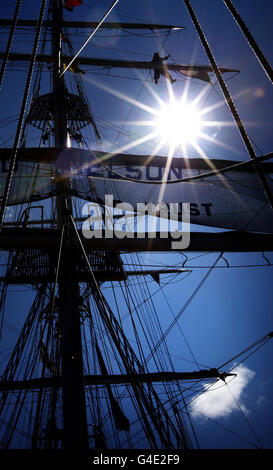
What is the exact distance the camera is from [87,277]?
295 inches

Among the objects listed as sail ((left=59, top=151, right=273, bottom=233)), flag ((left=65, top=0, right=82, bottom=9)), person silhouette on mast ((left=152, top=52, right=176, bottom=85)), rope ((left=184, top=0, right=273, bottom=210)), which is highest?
flag ((left=65, top=0, right=82, bottom=9))

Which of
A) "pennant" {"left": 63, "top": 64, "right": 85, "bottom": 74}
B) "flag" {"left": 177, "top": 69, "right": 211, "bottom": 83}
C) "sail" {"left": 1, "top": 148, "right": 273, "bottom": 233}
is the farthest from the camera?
"flag" {"left": 177, "top": 69, "right": 211, "bottom": 83}

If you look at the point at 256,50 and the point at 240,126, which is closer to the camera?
the point at 256,50

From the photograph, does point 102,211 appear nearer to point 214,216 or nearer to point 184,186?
point 184,186

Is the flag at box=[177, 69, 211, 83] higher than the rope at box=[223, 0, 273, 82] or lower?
higher

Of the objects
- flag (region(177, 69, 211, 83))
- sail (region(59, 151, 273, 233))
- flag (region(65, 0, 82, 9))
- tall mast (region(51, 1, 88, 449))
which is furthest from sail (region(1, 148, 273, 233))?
flag (region(65, 0, 82, 9))

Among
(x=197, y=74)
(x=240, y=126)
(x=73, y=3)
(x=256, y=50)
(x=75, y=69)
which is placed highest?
(x=73, y=3)

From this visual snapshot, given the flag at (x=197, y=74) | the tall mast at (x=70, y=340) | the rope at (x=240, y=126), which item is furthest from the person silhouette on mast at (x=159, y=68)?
the rope at (x=240, y=126)

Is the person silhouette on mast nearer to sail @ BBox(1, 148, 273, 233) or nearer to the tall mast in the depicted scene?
sail @ BBox(1, 148, 273, 233)

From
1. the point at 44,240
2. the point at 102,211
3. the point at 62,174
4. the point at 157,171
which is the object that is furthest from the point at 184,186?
the point at 44,240

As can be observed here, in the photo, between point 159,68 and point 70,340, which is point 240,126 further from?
point 159,68

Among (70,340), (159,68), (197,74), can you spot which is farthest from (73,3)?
(70,340)

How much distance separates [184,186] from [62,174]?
125 inches
